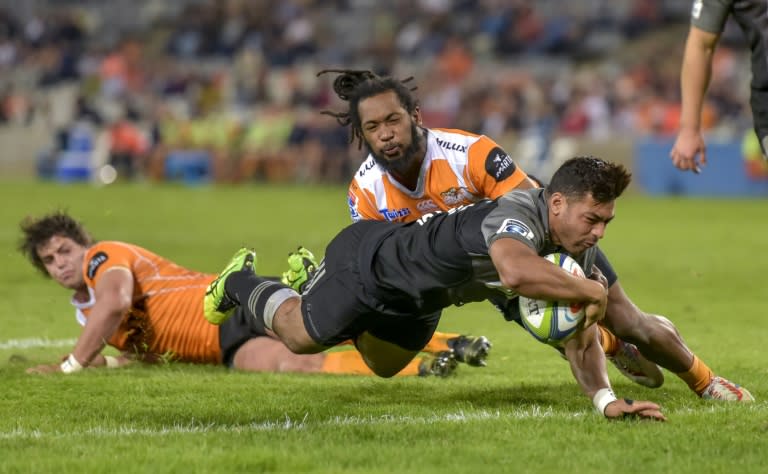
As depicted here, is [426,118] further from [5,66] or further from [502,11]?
[5,66]

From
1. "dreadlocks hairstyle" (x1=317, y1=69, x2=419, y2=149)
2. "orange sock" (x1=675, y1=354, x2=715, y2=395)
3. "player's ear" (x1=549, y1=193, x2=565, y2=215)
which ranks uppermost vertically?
"dreadlocks hairstyle" (x1=317, y1=69, x2=419, y2=149)

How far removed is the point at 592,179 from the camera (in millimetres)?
5527

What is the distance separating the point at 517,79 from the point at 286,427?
971 inches

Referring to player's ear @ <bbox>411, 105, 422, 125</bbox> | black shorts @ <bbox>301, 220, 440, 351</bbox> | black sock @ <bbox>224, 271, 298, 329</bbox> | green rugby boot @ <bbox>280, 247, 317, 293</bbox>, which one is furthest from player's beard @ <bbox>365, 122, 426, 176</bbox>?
green rugby boot @ <bbox>280, 247, 317, 293</bbox>

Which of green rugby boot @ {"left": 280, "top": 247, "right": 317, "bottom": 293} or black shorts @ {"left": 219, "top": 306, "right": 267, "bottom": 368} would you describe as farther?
black shorts @ {"left": 219, "top": 306, "right": 267, "bottom": 368}

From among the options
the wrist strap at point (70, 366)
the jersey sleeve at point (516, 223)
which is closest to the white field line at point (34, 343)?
the wrist strap at point (70, 366)

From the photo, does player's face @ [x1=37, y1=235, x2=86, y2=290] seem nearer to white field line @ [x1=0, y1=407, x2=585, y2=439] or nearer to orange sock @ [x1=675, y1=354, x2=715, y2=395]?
white field line @ [x1=0, y1=407, x2=585, y2=439]

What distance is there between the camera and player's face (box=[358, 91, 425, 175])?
6906 mm

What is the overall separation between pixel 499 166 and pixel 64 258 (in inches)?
113

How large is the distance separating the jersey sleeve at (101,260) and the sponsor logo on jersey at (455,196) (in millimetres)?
2197

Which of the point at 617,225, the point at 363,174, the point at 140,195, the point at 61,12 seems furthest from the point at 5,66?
the point at 363,174

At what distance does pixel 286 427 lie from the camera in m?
5.77

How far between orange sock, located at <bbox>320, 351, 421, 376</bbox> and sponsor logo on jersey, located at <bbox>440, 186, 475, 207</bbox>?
3.90 ft

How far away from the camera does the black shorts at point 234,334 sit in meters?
7.96
